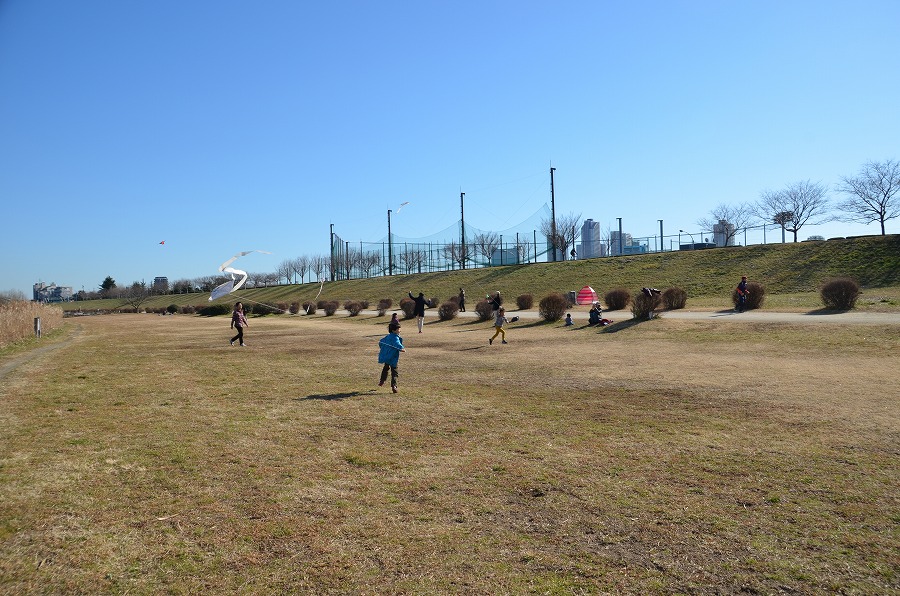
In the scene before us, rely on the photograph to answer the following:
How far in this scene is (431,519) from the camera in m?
5.23

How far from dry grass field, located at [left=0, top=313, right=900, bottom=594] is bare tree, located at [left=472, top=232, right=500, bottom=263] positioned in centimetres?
6923

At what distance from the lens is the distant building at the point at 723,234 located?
201 feet

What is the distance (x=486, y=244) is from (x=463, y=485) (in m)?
76.5

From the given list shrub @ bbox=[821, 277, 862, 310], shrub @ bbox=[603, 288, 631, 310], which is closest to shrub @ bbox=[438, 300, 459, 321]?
shrub @ bbox=[603, 288, 631, 310]

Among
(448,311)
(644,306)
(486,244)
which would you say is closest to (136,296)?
(486,244)

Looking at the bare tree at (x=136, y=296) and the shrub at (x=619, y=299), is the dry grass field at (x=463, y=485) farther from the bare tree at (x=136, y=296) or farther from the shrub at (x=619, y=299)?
the bare tree at (x=136, y=296)

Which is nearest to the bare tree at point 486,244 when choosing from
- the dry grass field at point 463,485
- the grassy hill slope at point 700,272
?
the grassy hill slope at point 700,272

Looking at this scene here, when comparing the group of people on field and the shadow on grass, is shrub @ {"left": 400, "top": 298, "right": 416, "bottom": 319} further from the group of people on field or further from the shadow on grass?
the shadow on grass

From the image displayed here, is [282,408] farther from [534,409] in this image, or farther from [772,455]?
[772,455]

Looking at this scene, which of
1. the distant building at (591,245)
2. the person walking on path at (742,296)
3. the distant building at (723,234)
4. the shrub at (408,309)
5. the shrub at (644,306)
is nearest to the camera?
the shrub at (644,306)

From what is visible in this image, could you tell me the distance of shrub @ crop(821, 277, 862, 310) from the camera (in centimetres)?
2394

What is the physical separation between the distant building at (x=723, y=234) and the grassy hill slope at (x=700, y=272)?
8387 millimetres

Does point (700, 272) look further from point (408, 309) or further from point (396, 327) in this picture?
point (396, 327)

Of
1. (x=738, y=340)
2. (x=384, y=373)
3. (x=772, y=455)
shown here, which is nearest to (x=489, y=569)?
(x=772, y=455)
